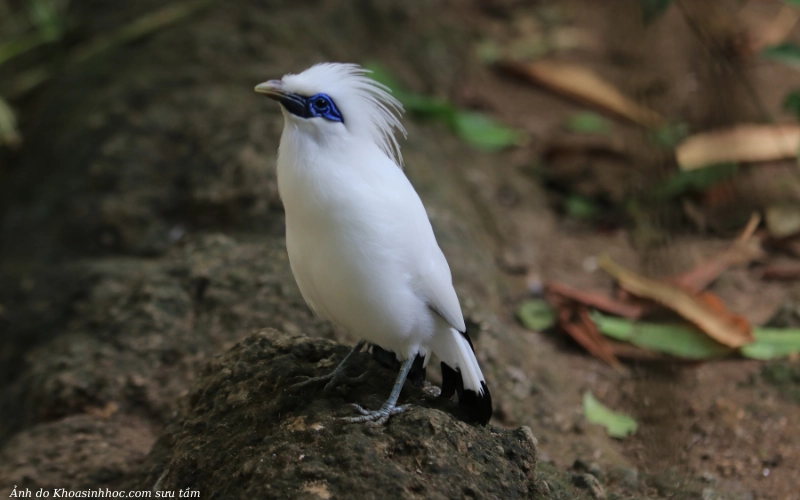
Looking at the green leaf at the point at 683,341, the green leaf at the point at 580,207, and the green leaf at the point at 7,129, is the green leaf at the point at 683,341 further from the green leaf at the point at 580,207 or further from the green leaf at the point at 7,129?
the green leaf at the point at 7,129

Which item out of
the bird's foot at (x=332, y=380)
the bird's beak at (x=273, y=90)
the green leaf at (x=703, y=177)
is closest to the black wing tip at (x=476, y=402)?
the bird's foot at (x=332, y=380)

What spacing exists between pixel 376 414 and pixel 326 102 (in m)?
1.04

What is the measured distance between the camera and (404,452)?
8.13 ft

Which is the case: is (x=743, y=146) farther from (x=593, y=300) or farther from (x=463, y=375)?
(x=463, y=375)

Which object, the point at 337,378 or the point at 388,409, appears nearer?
the point at 388,409

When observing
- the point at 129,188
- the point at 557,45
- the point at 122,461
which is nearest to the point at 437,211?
the point at 129,188

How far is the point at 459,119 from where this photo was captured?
6.58 m

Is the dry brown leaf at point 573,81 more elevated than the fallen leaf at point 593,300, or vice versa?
the dry brown leaf at point 573,81

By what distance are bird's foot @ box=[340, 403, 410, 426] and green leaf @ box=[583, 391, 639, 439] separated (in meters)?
1.57

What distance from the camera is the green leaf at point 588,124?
7.02m

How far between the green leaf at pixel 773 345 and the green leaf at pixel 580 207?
2096 mm

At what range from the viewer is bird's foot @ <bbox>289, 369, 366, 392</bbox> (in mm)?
2803

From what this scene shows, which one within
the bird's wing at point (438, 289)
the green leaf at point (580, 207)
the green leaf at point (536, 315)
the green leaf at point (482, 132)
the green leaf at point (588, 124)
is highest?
the green leaf at point (588, 124)

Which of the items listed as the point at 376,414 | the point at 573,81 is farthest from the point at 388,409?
the point at 573,81
